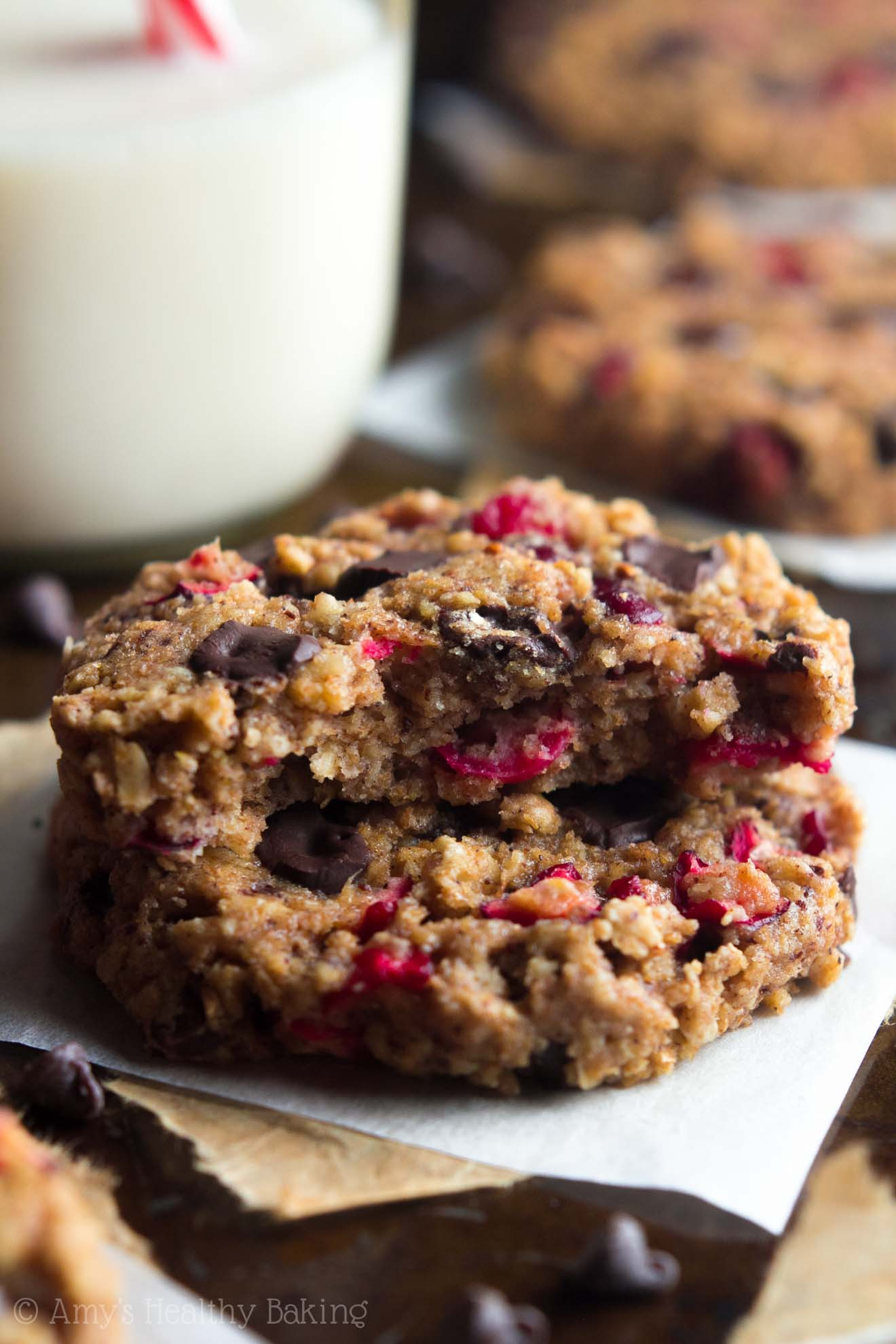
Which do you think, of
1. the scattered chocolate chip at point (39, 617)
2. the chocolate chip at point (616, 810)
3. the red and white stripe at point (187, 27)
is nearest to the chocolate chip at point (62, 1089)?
the chocolate chip at point (616, 810)

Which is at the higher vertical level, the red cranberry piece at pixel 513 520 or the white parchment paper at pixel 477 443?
the red cranberry piece at pixel 513 520

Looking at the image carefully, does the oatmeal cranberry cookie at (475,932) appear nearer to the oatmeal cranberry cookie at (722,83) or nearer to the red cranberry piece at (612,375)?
the red cranberry piece at (612,375)

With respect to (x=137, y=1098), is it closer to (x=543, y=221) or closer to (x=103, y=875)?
(x=103, y=875)

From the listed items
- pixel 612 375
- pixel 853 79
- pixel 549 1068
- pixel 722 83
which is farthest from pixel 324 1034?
pixel 853 79

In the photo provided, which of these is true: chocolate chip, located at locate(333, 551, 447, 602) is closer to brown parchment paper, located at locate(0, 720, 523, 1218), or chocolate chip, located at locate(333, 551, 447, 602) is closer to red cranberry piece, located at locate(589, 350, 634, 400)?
brown parchment paper, located at locate(0, 720, 523, 1218)

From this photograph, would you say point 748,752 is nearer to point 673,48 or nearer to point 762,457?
point 762,457

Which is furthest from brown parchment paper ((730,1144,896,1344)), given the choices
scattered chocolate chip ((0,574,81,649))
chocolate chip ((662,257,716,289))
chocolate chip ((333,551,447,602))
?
chocolate chip ((662,257,716,289))
